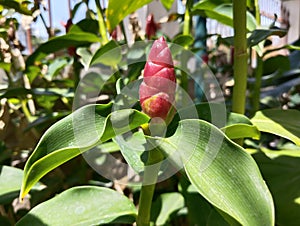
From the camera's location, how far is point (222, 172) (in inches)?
13.8

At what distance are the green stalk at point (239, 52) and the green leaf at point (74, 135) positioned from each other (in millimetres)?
187

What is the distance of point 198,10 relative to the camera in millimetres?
768

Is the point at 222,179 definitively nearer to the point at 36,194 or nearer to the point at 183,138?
the point at 183,138

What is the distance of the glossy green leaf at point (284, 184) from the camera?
0.52m

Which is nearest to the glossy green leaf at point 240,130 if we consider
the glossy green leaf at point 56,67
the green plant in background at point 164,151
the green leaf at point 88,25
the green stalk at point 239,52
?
the green plant in background at point 164,151

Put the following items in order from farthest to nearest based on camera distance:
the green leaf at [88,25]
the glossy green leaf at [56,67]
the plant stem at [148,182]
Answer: the glossy green leaf at [56,67], the green leaf at [88,25], the plant stem at [148,182]

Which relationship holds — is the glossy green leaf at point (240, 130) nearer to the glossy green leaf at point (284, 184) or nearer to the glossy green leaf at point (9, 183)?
the glossy green leaf at point (284, 184)

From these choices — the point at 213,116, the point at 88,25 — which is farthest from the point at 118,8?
the point at 213,116

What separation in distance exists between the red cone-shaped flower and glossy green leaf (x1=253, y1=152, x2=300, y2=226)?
24 centimetres

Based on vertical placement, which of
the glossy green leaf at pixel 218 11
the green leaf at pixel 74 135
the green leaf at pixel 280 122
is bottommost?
the green leaf at pixel 280 122

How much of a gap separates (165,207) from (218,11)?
378 mm

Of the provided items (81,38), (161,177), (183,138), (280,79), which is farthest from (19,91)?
(280,79)

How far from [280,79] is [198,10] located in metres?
0.33

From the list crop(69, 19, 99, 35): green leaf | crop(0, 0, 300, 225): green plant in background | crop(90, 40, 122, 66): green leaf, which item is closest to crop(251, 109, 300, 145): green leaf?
crop(0, 0, 300, 225): green plant in background
